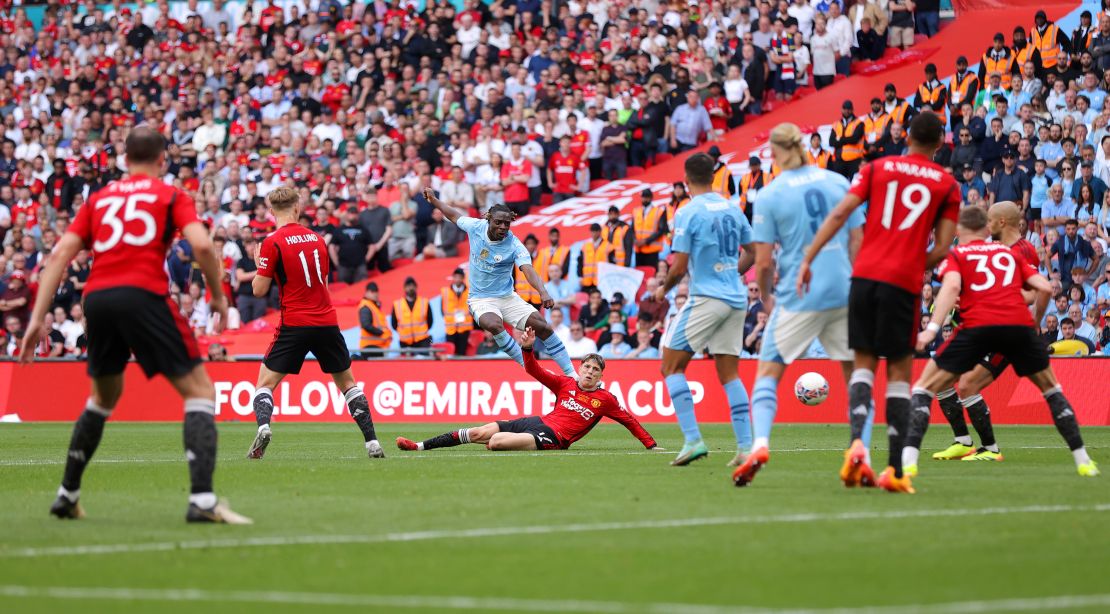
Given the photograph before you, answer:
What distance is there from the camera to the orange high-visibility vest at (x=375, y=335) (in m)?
27.2

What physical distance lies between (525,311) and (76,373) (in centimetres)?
1213

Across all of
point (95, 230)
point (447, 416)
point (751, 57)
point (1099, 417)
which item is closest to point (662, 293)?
point (95, 230)

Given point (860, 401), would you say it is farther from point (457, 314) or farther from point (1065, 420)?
point (457, 314)

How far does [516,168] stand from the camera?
30828 millimetres

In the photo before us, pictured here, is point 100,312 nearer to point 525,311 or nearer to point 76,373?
point 525,311

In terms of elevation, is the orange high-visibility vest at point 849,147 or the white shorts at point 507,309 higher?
the orange high-visibility vest at point 849,147

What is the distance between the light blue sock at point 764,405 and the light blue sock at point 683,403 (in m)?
2.12

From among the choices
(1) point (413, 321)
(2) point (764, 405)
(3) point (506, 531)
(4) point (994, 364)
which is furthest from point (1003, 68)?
(3) point (506, 531)

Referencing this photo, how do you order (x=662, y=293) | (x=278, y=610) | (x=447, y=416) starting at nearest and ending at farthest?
(x=278, y=610), (x=662, y=293), (x=447, y=416)

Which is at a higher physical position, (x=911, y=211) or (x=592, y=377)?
(x=911, y=211)

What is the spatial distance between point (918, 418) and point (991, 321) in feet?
3.17

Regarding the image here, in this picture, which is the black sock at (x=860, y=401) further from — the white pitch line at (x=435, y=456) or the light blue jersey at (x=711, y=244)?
the white pitch line at (x=435, y=456)

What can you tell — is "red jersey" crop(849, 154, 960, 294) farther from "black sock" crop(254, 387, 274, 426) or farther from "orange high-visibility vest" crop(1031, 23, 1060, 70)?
"orange high-visibility vest" crop(1031, 23, 1060, 70)

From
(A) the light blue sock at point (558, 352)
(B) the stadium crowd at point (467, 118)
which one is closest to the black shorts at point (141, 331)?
(A) the light blue sock at point (558, 352)
